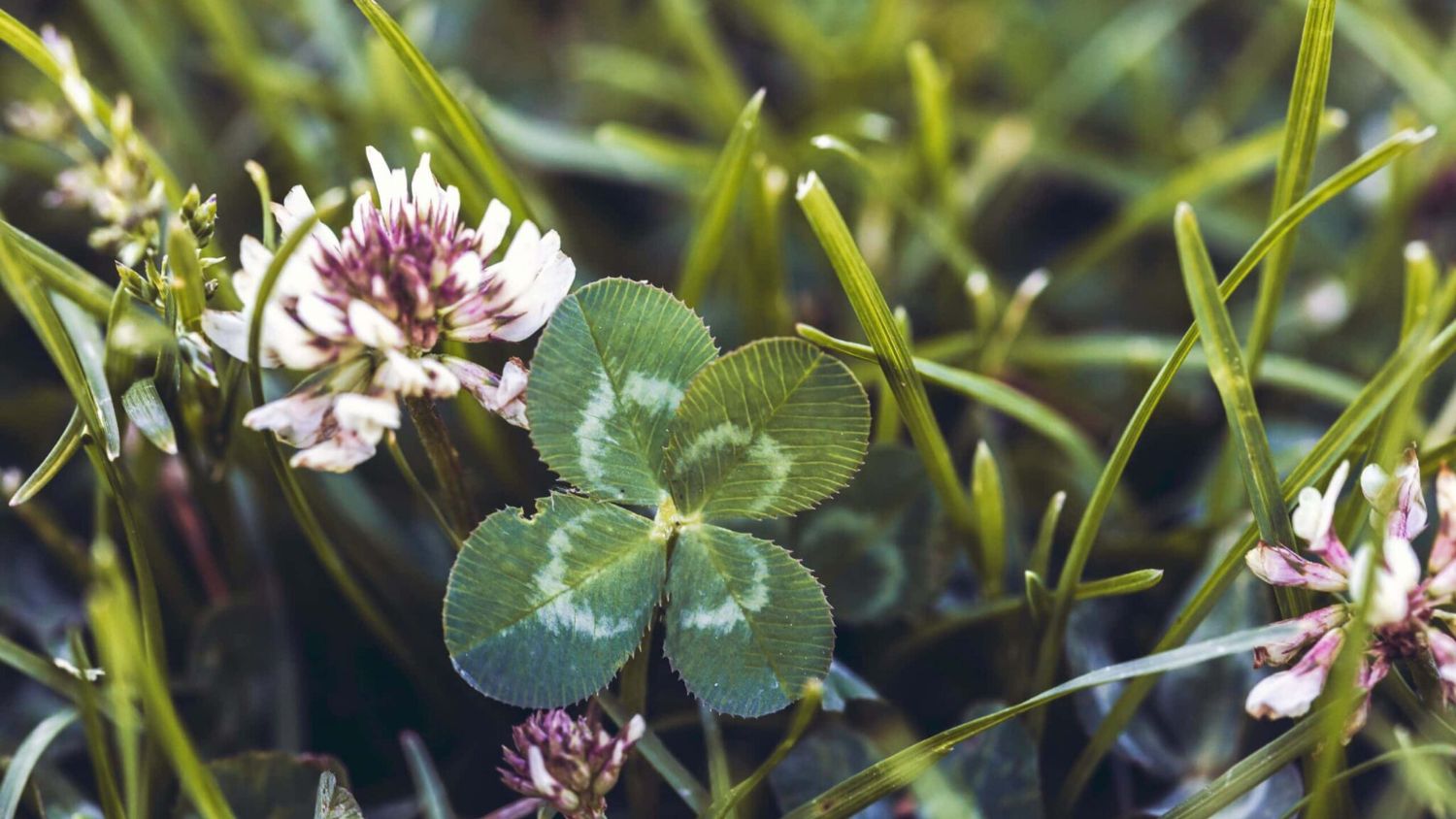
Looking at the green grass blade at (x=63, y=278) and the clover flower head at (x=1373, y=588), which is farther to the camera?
the green grass blade at (x=63, y=278)

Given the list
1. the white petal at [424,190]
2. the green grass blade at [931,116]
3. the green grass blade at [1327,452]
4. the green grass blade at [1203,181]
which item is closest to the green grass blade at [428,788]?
the white petal at [424,190]

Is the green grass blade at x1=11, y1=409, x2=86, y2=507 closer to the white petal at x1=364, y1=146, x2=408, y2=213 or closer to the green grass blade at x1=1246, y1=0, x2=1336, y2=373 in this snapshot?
the white petal at x1=364, y1=146, x2=408, y2=213

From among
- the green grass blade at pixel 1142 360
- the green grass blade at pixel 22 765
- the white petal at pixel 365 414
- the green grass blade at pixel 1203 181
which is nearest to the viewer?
the white petal at pixel 365 414

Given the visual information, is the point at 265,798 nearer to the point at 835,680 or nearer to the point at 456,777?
the point at 456,777

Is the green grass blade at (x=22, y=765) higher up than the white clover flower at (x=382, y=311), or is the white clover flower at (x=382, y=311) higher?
the white clover flower at (x=382, y=311)

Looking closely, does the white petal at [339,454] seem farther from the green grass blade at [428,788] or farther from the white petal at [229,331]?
the green grass blade at [428,788]

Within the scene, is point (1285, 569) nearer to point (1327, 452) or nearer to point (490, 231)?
point (1327, 452)

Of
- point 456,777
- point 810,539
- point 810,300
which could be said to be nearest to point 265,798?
point 456,777
